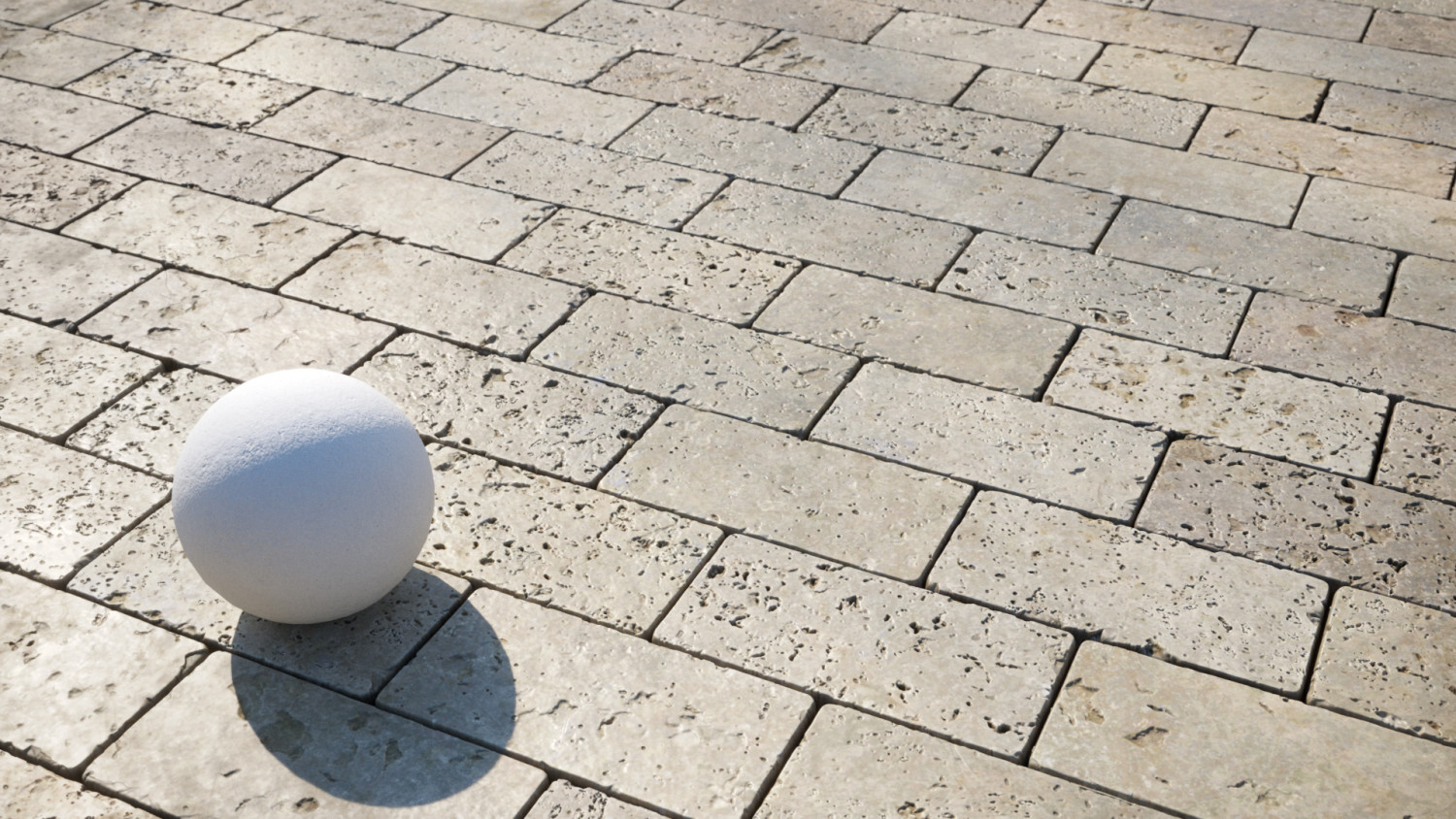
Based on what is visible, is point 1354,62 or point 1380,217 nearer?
point 1380,217

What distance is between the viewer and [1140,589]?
389cm

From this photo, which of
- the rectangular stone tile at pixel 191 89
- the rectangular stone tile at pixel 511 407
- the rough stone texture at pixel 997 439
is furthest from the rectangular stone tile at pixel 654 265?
the rectangular stone tile at pixel 191 89

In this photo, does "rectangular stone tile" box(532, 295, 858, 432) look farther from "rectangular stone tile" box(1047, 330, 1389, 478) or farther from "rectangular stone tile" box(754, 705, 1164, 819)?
"rectangular stone tile" box(754, 705, 1164, 819)

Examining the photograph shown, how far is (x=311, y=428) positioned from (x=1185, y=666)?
2.40 metres

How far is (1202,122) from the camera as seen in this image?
6.38 m

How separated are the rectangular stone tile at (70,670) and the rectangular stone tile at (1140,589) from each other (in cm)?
221

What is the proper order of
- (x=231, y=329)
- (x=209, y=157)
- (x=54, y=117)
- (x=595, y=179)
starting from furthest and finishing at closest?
(x=54, y=117) → (x=209, y=157) → (x=595, y=179) → (x=231, y=329)

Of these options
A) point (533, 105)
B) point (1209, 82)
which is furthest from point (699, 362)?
point (1209, 82)

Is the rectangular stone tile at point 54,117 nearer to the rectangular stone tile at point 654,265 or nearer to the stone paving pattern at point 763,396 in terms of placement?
the stone paving pattern at point 763,396

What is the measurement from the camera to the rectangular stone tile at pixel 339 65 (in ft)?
22.1

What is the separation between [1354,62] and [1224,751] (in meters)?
4.82

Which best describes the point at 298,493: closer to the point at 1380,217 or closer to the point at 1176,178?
the point at 1176,178

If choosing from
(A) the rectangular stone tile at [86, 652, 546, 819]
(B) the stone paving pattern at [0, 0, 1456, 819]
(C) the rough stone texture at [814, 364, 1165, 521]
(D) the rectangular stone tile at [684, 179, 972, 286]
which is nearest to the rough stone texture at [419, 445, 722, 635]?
(B) the stone paving pattern at [0, 0, 1456, 819]

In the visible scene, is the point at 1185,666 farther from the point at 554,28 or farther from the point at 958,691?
the point at 554,28
